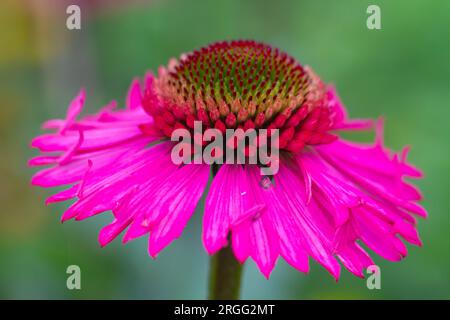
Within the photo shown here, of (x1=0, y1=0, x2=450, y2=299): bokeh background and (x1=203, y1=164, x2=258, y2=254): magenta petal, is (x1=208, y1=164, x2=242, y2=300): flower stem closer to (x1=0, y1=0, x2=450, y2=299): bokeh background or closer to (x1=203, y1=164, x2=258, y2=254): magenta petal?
(x1=203, y1=164, x2=258, y2=254): magenta petal

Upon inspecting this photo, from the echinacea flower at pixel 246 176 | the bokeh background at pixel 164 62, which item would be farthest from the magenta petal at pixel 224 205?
the bokeh background at pixel 164 62

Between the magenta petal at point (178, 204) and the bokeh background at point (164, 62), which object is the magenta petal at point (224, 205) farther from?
the bokeh background at point (164, 62)

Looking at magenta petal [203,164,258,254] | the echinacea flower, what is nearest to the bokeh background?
the echinacea flower

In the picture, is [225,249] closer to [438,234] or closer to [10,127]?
[438,234]

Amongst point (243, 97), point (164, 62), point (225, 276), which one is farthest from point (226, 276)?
point (164, 62)

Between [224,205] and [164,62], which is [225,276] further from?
[164,62]

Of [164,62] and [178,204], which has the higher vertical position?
[164,62]
